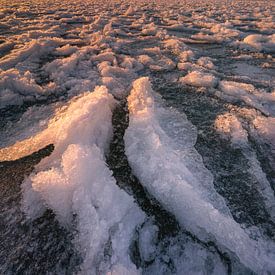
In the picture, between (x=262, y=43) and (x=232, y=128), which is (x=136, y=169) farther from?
(x=262, y=43)

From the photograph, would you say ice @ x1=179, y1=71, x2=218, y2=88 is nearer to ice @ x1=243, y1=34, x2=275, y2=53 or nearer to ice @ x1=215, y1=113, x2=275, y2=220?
ice @ x1=215, y1=113, x2=275, y2=220

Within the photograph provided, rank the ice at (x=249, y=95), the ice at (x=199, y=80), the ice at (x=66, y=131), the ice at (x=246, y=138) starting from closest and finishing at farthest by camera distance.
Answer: the ice at (x=246, y=138) < the ice at (x=66, y=131) < the ice at (x=249, y=95) < the ice at (x=199, y=80)

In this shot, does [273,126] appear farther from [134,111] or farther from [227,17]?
[227,17]

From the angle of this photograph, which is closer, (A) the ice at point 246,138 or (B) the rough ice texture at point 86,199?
(B) the rough ice texture at point 86,199

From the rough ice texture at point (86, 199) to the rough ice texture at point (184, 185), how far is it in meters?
0.24

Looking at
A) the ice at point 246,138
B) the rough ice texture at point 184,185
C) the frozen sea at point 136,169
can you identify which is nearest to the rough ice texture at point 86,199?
the frozen sea at point 136,169

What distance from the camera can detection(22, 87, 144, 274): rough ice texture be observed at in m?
1.54

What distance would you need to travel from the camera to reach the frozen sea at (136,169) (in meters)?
1.57

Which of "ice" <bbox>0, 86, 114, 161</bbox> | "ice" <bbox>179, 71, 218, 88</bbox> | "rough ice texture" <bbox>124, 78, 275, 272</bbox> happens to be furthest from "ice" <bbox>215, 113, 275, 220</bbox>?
"ice" <bbox>0, 86, 114, 161</bbox>

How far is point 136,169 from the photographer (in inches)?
82.7

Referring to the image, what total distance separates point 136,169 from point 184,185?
417mm

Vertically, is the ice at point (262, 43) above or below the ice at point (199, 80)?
below

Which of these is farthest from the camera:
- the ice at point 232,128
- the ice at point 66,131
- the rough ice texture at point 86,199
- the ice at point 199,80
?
the ice at point 199,80

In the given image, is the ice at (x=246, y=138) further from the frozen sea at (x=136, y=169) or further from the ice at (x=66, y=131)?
the ice at (x=66, y=131)
